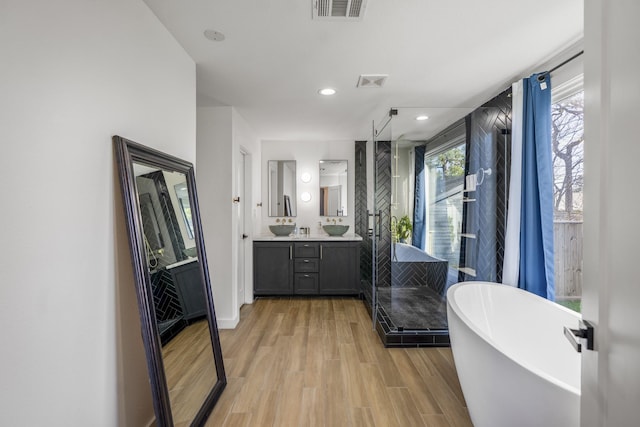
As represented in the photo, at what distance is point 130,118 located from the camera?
1.50 meters

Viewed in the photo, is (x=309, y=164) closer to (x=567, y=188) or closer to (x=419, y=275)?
(x=419, y=275)

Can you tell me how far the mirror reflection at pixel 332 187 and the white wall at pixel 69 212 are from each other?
3.29 metres

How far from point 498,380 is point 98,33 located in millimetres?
2356

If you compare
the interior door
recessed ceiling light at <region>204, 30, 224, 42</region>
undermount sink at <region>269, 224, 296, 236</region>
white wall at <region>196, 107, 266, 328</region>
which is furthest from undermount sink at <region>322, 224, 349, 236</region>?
recessed ceiling light at <region>204, 30, 224, 42</region>

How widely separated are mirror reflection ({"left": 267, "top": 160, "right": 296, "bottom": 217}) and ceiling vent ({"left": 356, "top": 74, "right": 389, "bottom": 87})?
7.62ft

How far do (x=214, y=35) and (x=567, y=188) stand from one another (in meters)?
2.75

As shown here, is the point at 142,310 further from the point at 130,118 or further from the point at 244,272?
the point at 244,272

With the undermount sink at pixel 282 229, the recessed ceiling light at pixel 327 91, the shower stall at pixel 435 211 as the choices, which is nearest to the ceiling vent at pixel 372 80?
the recessed ceiling light at pixel 327 91

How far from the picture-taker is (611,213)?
0.73 meters

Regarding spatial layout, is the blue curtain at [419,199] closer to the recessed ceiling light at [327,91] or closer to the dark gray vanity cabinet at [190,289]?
the recessed ceiling light at [327,91]

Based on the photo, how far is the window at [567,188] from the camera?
7.06 feet

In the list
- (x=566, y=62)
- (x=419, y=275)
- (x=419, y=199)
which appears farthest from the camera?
(x=419, y=275)

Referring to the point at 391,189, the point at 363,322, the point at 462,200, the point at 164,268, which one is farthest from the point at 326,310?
the point at 164,268

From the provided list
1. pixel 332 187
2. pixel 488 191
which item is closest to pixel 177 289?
pixel 488 191
